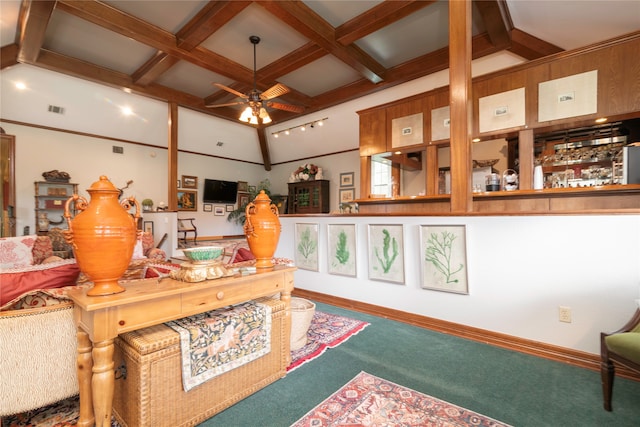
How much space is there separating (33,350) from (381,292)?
2.67m

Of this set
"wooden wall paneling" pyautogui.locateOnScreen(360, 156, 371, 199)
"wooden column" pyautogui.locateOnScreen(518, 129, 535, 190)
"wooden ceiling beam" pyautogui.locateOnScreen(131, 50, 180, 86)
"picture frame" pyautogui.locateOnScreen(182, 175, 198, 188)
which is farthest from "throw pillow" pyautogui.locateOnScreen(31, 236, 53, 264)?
"wooden column" pyautogui.locateOnScreen(518, 129, 535, 190)

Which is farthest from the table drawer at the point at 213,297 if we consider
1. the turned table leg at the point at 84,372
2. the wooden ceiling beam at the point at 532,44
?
the wooden ceiling beam at the point at 532,44

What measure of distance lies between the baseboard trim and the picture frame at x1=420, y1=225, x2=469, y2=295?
33 centimetres

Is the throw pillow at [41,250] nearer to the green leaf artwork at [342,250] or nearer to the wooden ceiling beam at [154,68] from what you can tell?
the green leaf artwork at [342,250]

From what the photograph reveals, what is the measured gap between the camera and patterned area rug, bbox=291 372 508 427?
1474mm

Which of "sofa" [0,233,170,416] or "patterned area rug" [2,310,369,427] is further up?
"sofa" [0,233,170,416]

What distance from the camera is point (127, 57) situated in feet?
17.4

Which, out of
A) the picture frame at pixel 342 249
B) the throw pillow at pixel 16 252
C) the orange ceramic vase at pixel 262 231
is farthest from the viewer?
the picture frame at pixel 342 249

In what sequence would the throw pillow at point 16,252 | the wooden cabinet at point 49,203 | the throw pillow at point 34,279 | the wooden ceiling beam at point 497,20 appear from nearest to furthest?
the throw pillow at point 34,279 < the throw pillow at point 16,252 < the wooden ceiling beam at point 497,20 < the wooden cabinet at point 49,203

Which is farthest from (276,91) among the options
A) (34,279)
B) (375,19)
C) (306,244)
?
(34,279)

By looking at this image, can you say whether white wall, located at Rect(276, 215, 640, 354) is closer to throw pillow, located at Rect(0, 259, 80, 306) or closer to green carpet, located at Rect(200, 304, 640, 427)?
A: green carpet, located at Rect(200, 304, 640, 427)

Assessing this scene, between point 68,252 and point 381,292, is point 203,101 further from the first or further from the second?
point 381,292

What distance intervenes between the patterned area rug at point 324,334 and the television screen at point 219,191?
668cm

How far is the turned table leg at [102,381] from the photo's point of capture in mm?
1194
